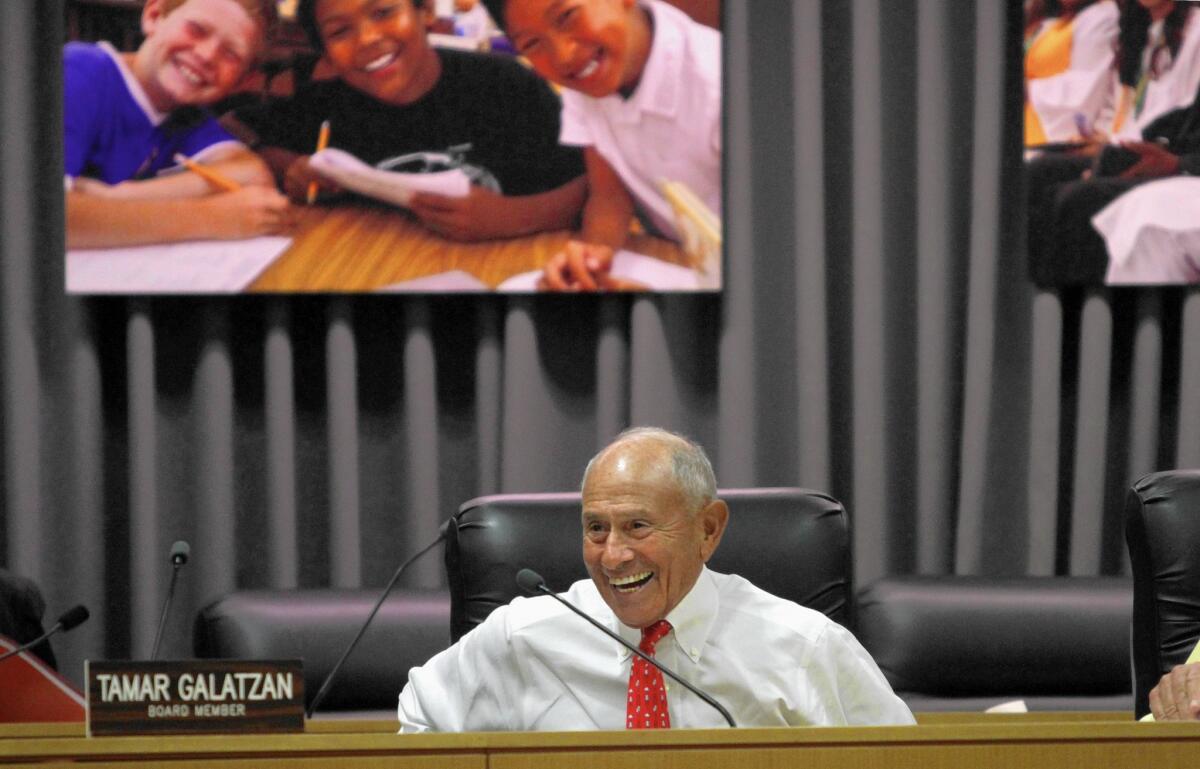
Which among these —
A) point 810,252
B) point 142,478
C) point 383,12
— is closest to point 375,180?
point 383,12

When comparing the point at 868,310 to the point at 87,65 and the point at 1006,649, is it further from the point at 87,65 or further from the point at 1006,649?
the point at 87,65

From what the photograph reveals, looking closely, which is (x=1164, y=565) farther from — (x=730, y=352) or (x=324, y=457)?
(x=324, y=457)

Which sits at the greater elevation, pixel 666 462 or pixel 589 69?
pixel 589 69

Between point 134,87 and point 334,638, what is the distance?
1362mm

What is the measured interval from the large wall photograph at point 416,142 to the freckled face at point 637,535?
1.27 m

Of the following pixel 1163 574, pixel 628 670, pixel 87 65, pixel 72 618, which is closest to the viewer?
pixel 72 618

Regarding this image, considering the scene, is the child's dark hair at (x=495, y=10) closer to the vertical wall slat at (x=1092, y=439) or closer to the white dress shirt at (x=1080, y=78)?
the white dress shirt at (x=1080, y=78)

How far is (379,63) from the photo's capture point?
133 inches

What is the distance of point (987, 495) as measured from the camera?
139 inches

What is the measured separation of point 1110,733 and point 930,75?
2.34m

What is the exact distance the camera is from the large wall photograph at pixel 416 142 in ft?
11.0

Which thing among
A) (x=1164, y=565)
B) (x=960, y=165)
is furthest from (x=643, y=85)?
(x=1164, y=565)

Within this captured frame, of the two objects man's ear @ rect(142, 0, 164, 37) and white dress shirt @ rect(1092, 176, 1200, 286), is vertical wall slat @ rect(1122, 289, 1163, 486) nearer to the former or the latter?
white dress shirt @ rect(1092, 176, 1200, 286)

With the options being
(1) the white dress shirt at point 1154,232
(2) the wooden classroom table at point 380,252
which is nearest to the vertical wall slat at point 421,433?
(2) the wooden classroom table at point 380,252
